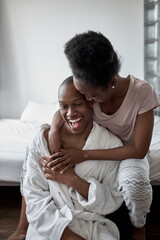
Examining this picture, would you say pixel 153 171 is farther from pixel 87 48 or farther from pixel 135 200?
pixel 87 48

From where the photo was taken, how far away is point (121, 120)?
1.38 m

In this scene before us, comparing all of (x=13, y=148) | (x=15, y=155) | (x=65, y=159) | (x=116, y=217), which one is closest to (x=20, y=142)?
(x=13, y=148)

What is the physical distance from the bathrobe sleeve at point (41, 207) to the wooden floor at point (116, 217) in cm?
42

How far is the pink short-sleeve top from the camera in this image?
4.28 feet

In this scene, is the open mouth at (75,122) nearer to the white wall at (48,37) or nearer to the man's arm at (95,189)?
the man's arm at (95,189)

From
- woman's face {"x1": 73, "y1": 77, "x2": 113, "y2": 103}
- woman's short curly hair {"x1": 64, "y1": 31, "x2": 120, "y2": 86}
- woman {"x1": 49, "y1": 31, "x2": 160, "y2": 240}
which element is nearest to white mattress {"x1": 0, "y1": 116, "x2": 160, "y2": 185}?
woman {"x1": 49, "y1": 31, "x2": 160, "y2": 240}

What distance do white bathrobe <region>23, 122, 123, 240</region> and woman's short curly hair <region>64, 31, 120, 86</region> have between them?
39 cm

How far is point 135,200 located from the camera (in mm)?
1229

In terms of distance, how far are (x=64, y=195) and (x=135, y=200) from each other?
1.13 ft

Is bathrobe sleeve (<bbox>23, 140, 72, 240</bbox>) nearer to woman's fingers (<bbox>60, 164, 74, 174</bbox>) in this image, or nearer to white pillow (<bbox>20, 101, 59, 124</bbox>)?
woman's fingers (<bbox>60, 164, 74, 174</bbox>)

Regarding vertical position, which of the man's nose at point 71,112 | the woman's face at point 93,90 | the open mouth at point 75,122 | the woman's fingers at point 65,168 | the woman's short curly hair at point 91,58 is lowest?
the woman's fingers at point 65,168

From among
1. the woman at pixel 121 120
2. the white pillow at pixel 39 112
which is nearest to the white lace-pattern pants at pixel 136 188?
the woman at pixel 121 120

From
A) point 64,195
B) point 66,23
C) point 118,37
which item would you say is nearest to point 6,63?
point 66,23

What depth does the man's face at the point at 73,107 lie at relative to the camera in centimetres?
124
